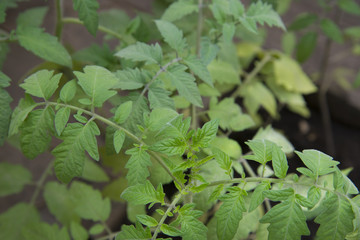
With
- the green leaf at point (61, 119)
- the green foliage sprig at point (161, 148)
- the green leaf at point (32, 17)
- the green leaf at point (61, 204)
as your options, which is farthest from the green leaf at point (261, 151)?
the green leaf at point (32, 17)

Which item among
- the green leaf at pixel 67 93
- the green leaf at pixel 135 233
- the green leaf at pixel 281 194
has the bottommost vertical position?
the green leaf at pixel 135 233

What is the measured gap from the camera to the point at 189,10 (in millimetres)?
938

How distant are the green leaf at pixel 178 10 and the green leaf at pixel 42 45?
0.26 m

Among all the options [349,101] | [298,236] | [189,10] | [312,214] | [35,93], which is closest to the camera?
[298,236]

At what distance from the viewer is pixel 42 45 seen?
852 millimetres

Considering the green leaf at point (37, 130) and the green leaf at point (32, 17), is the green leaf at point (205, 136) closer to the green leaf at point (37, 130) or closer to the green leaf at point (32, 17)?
the green leaf at point (37, 130)

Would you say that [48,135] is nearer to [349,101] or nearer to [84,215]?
[84,215]

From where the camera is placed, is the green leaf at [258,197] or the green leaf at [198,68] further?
the green leaf at [198,68]

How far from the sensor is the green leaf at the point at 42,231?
87 cm

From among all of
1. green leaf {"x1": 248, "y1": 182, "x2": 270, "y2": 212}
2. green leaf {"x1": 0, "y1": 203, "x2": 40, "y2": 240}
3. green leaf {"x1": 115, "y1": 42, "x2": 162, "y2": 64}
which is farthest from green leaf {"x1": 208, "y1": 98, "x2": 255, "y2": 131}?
green leaf {"x1": 0, "y1": 203, "x2": 40, "y2": 240}

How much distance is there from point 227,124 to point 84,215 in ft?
1.46

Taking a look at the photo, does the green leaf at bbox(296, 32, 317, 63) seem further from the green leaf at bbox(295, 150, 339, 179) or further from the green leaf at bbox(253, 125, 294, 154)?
the green leaf at bbox(295, 150, 339, 179)

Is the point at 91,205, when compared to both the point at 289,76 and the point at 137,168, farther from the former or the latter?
the point at 289,76

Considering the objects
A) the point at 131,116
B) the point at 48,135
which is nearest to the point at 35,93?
the point at 48,135
